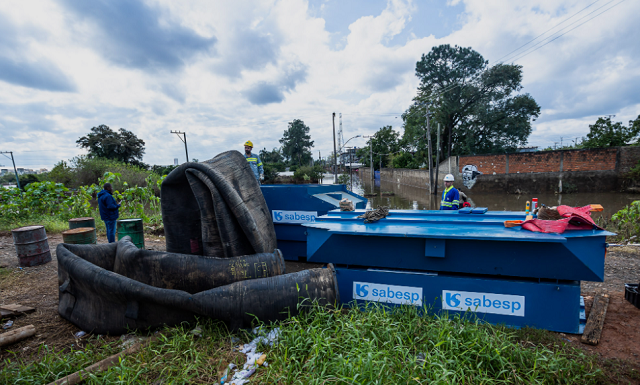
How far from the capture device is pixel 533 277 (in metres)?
2.92

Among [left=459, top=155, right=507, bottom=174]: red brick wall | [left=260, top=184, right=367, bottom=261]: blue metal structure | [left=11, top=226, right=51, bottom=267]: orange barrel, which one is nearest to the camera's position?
[left=260, top=184, right=367, bottom=261]: blue metal structure

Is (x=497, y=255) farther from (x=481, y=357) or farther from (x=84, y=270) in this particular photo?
(x=84, y=270)

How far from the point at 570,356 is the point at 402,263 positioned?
1613mm

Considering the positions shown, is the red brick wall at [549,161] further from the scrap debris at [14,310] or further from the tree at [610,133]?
the scrap debris at [14,310]

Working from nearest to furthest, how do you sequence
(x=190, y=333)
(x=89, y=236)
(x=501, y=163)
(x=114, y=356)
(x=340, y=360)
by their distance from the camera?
(x=340, y=360)
(x=114, y=356)
(x=190, y=333)
(x=89, y=236)
(x=501, y=163)

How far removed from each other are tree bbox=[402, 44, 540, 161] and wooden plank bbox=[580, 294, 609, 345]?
2274 centimetres

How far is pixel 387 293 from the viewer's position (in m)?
3.28

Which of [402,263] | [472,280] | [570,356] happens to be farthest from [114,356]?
[570,356]

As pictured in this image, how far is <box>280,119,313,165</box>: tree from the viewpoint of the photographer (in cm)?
5775

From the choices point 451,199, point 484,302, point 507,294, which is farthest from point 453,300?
point 451,199

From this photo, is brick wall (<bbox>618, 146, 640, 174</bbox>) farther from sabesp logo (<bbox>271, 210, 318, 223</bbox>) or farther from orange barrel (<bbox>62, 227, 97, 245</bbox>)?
orange barrel (<bbox>62, 227, 97, 245</bbox>)

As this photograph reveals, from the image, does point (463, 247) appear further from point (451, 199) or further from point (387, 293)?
point (451, 199)

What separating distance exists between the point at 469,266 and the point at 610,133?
31.0 metres

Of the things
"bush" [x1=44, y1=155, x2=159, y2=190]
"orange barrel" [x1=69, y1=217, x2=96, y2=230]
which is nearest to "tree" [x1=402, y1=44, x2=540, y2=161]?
"orange barrel" [x1=69, y1=217, x2=96, y2=230]
